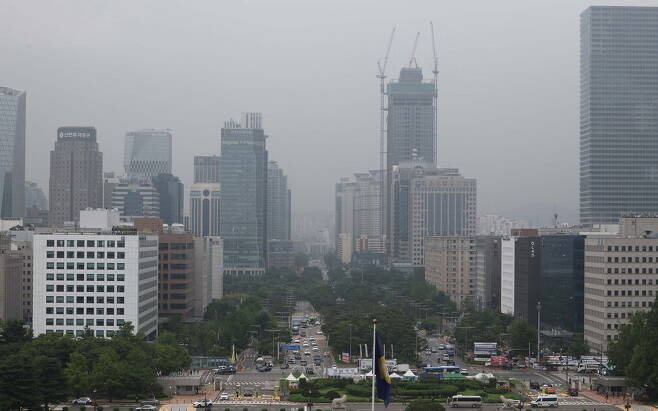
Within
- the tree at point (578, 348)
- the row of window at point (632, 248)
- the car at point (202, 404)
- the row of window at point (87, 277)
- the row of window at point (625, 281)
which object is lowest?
the car at point (202, 404)

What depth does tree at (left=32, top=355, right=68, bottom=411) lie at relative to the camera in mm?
73938

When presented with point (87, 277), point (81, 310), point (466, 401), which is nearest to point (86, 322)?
point (81, 310)

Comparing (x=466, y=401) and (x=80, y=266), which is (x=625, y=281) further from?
(x=80, y=266)

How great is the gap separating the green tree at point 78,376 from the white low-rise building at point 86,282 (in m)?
21.6

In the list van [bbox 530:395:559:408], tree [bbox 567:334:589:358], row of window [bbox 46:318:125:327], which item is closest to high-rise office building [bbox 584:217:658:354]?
tree [bbox 567:334:589:358]

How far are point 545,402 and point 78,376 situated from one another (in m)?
37.3

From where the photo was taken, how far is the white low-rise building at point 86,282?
351 feet

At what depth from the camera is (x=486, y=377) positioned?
95625 mm

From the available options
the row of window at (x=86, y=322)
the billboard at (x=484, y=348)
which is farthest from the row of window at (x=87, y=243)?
the billboard at (x=484, y=348)

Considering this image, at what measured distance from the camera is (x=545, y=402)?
83375 mm

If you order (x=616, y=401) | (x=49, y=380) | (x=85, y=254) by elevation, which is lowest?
(x=616, y=401)

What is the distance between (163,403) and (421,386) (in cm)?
2223

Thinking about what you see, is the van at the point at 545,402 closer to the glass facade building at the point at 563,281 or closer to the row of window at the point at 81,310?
the glass facade building at the point at 563,281

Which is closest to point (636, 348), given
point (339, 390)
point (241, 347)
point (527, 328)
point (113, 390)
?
point (339, 390)
